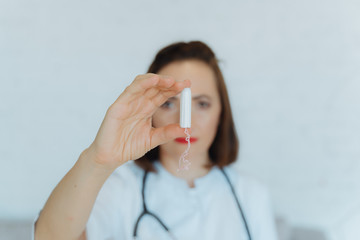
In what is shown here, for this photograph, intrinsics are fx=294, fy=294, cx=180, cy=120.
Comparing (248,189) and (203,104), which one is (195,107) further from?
(248,189)

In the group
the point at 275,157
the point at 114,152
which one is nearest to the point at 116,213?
the point at 114,152

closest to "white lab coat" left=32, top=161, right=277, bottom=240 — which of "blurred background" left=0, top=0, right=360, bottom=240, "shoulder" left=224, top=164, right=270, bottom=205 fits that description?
"shoulder" left=224, top=164, right=270, bottom=205

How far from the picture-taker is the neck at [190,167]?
0.64 meters

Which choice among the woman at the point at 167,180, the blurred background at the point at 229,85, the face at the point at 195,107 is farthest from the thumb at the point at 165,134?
the blurred background at the point at 229,85

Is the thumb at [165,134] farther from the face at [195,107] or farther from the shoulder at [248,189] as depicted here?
the shoulder at [248,189]

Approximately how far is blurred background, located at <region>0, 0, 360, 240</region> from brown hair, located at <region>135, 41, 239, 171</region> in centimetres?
14

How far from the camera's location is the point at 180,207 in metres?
0.62

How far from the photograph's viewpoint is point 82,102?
0.75 meters

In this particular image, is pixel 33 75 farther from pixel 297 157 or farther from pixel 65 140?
pixel 297 157

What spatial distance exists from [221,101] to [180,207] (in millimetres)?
243

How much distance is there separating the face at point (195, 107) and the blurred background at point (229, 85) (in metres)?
0.16

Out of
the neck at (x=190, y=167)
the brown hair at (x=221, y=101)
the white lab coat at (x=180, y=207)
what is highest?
the brown hair at (x=221, y=101)

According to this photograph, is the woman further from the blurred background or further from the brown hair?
the blurred background

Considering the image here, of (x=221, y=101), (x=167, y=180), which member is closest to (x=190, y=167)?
(x=167, y=180)
